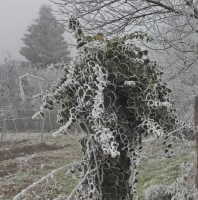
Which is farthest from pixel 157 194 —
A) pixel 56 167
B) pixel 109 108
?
pixel 56 167

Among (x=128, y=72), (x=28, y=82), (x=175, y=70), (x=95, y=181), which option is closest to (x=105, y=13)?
(x=175, y=70)

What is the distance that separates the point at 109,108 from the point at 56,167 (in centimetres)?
565

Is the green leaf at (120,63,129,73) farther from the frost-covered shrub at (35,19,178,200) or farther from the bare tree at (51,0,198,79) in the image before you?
the bare tree at (51,0,198,79)

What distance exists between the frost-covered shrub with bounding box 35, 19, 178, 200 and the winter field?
189 centimetres

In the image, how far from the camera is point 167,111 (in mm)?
1367

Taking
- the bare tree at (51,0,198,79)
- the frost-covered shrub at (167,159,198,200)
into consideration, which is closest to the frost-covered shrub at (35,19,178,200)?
the bare tree at (51,0,198,79)

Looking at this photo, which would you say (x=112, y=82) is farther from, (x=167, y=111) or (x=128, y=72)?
(x=167, y=111)

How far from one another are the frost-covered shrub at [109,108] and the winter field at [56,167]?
1.89 metres

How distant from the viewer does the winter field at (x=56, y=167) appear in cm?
454

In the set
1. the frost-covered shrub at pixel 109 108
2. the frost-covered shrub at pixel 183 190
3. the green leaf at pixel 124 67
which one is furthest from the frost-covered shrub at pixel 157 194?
the green leaf at pixel 124 67

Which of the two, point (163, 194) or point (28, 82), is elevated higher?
point (28, 82)

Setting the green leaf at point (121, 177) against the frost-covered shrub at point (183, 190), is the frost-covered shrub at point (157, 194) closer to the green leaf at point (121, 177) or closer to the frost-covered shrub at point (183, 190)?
the frost-covered shrub at point (183, 190)

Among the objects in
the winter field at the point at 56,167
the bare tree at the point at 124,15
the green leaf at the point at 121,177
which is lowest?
the winter field at the point at 56,167

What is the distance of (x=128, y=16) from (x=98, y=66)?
7.15ft
